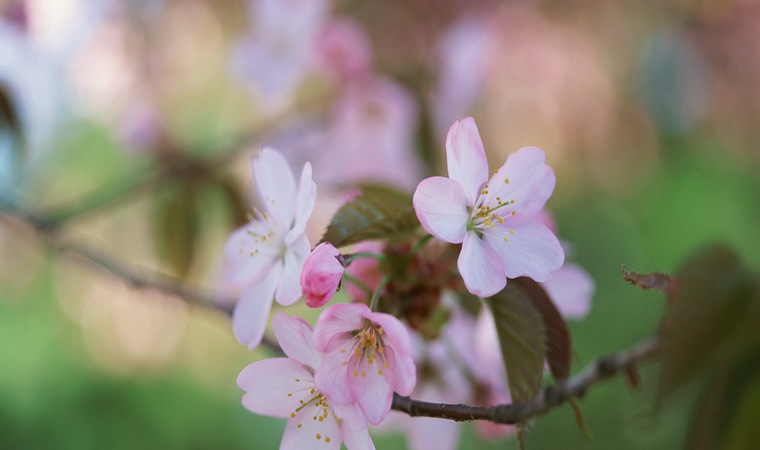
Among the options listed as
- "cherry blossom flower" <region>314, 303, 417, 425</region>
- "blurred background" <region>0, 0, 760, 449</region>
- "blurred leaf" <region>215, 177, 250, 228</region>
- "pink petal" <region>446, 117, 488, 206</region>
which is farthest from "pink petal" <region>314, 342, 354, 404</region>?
"blurred background" <region>0, 0, 760, 449</region>

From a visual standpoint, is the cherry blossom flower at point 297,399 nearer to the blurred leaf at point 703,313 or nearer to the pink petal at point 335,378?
the pink petal at point 335,378

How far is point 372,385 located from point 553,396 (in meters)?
0.09

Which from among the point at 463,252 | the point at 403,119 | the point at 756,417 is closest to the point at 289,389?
the point at 463,252

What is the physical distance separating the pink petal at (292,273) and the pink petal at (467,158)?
3.4 inches

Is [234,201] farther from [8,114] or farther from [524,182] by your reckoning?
[524,182]

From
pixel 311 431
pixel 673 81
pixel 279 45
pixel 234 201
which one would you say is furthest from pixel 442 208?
pixel 673 81

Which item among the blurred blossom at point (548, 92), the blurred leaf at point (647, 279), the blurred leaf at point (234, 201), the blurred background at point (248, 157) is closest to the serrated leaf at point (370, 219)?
the blurred leaf at point (647, 279)

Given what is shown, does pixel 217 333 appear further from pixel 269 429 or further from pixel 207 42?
pixel 207 42

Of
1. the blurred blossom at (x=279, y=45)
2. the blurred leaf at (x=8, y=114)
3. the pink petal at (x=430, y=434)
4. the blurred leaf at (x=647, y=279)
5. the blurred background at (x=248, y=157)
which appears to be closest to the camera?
the blurred leaf at (x=647, y=279)

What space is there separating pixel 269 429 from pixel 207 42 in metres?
1.02

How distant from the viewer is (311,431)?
1.36ft

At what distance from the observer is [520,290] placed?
16.8 inches

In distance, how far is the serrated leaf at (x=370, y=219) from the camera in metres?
0.40

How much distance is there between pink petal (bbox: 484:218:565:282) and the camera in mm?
394
